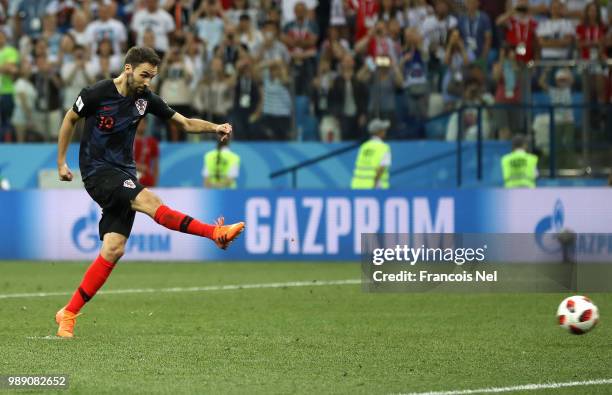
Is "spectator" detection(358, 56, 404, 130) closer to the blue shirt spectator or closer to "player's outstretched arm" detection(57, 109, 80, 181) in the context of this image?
the blue shirt spectator

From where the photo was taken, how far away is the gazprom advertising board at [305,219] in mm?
18359

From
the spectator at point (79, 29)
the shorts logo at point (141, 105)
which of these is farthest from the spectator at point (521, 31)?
the shorts logo at point (141, 105)

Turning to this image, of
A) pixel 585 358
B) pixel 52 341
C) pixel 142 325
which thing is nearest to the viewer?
pixel 585 358

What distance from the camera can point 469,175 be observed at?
20.9 m

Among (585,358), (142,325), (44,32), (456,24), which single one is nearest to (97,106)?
(142,325)

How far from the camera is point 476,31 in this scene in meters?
21.1

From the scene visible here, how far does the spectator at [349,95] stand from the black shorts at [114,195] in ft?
36.8

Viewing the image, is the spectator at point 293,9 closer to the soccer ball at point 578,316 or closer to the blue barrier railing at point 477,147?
the blue barrier railing at point 477,147

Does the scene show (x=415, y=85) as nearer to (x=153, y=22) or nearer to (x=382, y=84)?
(x=382, y=84)

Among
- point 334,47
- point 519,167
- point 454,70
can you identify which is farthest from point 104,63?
point 519,167

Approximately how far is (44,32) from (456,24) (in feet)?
24.4

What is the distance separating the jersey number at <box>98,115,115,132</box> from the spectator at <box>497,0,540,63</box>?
12.4m

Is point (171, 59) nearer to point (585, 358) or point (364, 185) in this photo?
point (364, 185)

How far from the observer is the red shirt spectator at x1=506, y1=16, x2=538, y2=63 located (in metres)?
21.0
